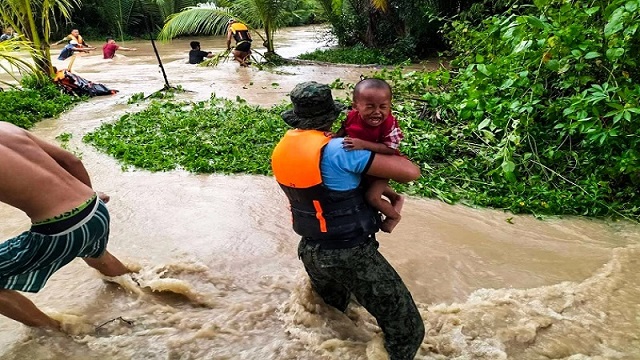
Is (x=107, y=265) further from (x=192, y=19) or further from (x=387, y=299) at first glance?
(x=192, y=19)

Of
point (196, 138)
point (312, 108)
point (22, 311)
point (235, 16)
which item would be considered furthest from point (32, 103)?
point (312, 108)

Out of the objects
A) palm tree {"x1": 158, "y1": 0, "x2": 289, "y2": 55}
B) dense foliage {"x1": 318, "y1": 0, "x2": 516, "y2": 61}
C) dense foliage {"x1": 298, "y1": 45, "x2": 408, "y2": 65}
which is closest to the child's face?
dense foliage {"x1": 318, "y1": 0, "x2": 516, "y2": 61}

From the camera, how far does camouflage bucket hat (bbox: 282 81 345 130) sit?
2.33m

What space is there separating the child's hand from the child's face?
Result: 127mm

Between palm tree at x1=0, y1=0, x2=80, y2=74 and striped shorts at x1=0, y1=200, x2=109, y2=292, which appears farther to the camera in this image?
palm tree at x1=0, y1=0, x2=80, y2=74

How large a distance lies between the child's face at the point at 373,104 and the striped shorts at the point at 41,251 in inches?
60.7

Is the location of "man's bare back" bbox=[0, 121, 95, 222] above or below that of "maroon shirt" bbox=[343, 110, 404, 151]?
below

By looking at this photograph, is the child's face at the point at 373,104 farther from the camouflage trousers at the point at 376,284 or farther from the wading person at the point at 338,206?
the camouflage trousers at the point at 376,284

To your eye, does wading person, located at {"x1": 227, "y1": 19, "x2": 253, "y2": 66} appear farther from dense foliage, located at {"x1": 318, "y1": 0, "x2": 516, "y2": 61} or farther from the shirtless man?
the shirtless man

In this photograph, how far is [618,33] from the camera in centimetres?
489

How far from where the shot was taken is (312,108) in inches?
92.0

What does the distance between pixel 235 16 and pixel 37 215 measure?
12.3 m

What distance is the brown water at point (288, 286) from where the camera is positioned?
2955 millimetres

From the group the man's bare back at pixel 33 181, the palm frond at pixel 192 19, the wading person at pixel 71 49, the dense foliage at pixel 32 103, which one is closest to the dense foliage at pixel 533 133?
the dense foliage at pixel 32 103
